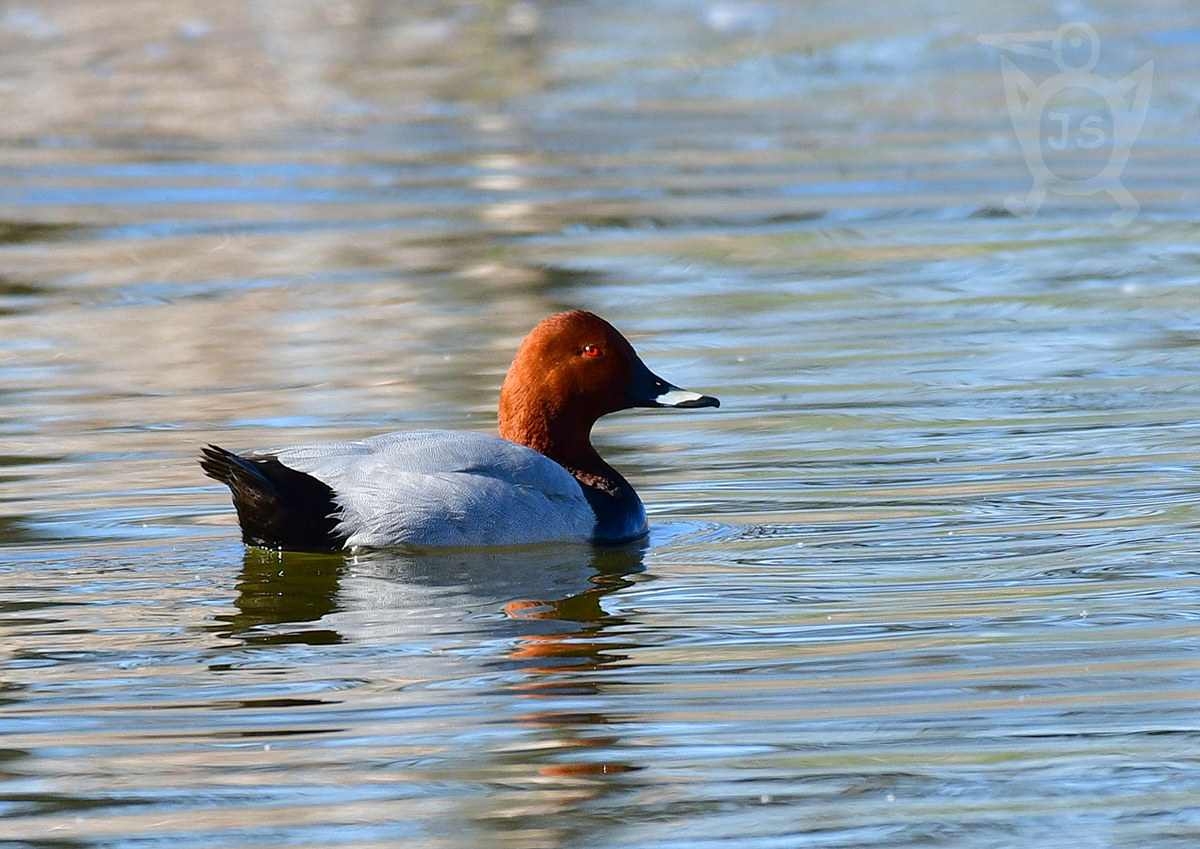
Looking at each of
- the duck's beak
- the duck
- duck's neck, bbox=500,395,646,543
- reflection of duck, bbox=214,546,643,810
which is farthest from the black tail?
the duck's beak

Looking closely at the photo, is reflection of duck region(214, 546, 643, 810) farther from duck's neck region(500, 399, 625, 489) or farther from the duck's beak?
the duck's beak

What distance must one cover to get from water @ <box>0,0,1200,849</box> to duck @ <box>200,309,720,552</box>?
125 millimetres

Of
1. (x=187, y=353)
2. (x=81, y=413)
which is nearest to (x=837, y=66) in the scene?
(x=187, y=353)

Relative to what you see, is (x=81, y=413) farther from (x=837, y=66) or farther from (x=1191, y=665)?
(x=837, y=66)

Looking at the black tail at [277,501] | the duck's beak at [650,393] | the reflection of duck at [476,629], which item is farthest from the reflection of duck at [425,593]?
the duck's beak at [650,393]

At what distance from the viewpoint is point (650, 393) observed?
24.4ft

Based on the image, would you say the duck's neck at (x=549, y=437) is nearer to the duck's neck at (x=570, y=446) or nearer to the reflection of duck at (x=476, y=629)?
the duck's neck at (x=570, y=446)

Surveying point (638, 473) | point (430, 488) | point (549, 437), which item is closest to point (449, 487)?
point (430, 488)

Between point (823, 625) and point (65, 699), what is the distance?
6.84 feet

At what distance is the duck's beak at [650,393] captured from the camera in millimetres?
7359

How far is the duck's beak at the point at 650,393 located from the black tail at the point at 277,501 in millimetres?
1371

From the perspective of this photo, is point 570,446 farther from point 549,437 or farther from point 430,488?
point 430,488

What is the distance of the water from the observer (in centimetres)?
463

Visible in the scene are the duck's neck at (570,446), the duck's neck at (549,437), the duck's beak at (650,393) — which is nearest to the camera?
the duck's neck at (570,446)
